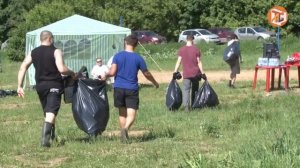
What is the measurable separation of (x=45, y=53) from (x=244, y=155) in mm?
3714

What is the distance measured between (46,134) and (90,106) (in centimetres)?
81

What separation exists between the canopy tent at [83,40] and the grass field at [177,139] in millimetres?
6701

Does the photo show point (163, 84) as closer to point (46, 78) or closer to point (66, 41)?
point (66, 41)

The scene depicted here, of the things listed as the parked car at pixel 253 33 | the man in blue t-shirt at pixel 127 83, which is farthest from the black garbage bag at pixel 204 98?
the parked car at pixel 253 33

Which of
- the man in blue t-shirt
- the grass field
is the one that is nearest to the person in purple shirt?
the grass field

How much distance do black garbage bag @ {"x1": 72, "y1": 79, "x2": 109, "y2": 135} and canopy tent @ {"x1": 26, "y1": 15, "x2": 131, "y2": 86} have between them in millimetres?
12865

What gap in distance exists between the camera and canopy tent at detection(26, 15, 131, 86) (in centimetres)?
2269

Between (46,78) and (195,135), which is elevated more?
(46,78)

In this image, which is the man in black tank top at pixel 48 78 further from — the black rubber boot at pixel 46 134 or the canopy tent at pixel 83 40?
the canopy tent at pixel 83 40

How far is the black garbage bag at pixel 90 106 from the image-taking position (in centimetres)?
966

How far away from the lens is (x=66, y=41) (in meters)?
22.8

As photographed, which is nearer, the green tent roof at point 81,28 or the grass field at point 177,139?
the grass field at point 177,139

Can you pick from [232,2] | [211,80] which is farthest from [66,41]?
[232,2]

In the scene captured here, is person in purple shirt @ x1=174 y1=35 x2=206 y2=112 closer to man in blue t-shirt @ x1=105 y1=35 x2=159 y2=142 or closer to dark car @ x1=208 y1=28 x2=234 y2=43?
man in blue t-shirt @ x1=105 y1=35 x2=159 y2=142
